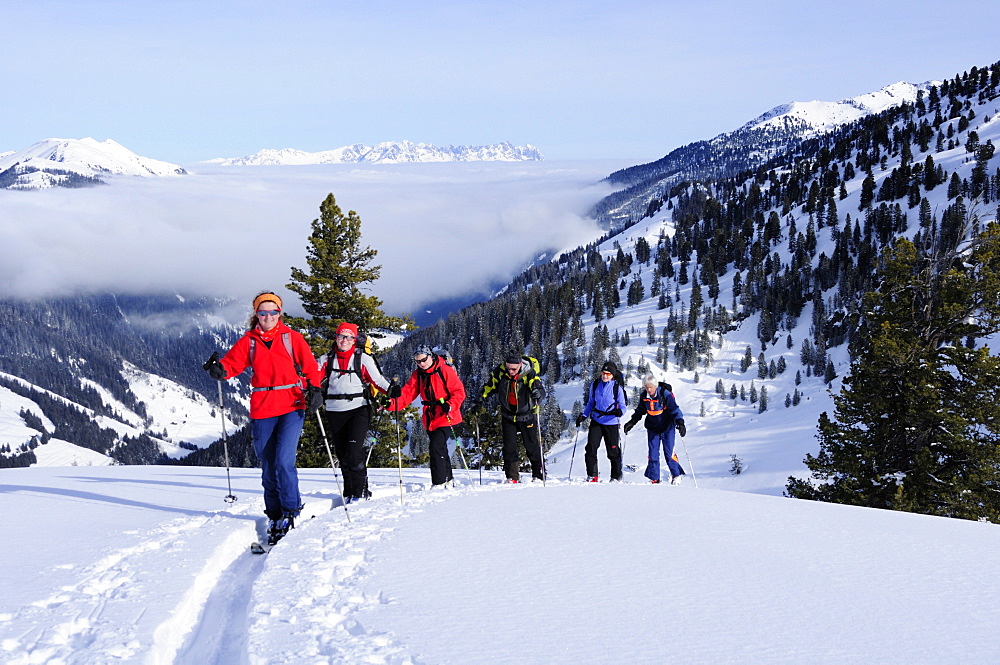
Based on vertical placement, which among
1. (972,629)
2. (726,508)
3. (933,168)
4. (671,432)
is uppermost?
(933,168)

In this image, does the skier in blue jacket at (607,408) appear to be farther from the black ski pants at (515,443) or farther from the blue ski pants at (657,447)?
the blue ski pants at (657,447)

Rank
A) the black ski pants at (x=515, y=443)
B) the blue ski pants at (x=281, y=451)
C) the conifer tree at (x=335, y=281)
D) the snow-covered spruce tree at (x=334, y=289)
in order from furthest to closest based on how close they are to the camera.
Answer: the conifer tree at (x=335, y=281) < the snow-covered spruce tree at (x=334, y=289) < the black ski pants at (x=515, y=443) < the blue ski pants at (x=281, y=451)

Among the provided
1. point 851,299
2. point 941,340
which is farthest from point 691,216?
point 941,340

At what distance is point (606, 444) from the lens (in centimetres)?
1137

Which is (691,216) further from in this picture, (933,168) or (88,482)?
(88,482)

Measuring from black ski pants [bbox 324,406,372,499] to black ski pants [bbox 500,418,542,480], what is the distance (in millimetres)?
3022

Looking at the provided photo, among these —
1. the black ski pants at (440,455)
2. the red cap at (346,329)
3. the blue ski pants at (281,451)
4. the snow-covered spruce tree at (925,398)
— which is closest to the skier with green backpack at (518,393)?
the black ski pants at (440,455)

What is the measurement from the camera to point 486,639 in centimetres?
346

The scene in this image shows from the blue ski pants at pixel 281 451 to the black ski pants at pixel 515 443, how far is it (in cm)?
455

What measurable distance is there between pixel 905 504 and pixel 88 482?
17.7m

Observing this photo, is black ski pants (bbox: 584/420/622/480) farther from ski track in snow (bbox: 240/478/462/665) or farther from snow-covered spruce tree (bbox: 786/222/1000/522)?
snow-covered spruce tree (bbox: 786/222/1000/522)

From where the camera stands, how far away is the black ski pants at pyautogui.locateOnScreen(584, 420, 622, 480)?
1146 centimetres

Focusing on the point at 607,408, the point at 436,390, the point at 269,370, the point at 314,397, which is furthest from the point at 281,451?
the point at 607,408

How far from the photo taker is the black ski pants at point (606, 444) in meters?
11.5
